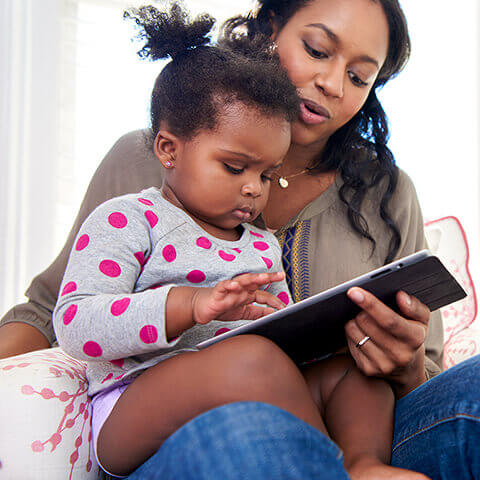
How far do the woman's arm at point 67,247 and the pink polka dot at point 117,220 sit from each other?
1.09 feet

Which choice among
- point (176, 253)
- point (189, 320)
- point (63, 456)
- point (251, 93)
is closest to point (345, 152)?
point (251, 93)

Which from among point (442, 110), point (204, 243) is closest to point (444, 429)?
point (204, 243)

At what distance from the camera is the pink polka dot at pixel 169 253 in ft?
2.90

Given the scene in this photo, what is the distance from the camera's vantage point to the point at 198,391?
697 mm

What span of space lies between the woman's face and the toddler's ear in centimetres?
41

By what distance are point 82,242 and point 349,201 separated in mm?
835

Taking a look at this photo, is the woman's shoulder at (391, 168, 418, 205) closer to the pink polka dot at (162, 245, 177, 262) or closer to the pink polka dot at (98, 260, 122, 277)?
the pink polka dot at (162, 245, 177, 262)

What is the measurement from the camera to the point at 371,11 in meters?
1.32

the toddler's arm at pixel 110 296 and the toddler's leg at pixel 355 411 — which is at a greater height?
the toddler's arm at pixel 110 296

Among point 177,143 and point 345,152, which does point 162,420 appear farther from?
point 345,152

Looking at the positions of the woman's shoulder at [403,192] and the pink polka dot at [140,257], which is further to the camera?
the woman's shoulder at [403,192]

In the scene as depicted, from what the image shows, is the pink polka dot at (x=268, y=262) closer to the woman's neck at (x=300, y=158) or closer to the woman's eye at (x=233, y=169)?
the woman's eye at (x=233, y=169)

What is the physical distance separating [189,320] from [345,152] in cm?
95

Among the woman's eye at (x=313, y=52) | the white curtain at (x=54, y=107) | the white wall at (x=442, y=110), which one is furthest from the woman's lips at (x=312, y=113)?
the white wall at (x=442, y=110)
